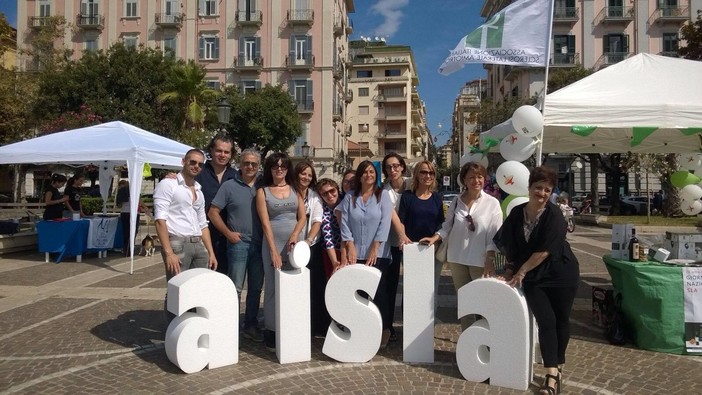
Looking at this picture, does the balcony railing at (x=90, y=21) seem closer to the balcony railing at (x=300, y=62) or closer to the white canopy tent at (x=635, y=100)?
the balcony railing at (x=300, y=62)

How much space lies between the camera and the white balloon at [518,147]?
5680mm

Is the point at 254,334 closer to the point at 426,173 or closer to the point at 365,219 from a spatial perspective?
the point at 365,219

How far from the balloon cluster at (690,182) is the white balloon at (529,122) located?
8.81ft

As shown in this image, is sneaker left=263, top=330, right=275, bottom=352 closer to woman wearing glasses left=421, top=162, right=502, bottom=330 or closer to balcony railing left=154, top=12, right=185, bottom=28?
woman wearing glasses left=421, top=162, right=502, bottom=330

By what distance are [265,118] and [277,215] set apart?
32.4 m

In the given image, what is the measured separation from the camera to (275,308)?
15.0ft

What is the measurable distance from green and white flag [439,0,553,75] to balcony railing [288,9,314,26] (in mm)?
35409

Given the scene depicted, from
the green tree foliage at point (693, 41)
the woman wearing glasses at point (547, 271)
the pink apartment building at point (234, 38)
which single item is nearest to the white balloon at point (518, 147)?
the woman wearing glasses at point (547, 271)

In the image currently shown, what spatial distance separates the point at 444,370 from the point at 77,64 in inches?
1144

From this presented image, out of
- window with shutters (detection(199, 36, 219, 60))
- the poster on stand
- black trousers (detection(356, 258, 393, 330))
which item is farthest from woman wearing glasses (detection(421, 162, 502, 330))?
window with shutters (detection(199, 36, 219, 60))

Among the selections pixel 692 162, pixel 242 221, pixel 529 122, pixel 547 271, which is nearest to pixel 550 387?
pixel 547 271

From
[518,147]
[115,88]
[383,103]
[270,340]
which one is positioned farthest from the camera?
[383,103]

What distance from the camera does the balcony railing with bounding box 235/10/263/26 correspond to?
1558 inches

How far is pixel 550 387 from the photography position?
12.2ft
